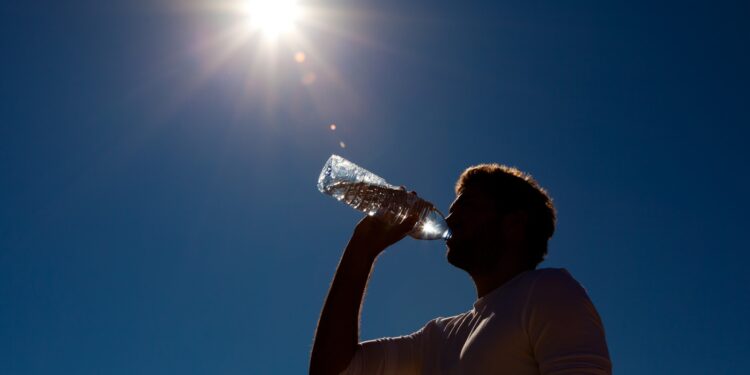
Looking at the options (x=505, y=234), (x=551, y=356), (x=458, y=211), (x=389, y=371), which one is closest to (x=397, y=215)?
(x=458, y=211)

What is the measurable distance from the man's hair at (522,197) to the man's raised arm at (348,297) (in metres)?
0.45

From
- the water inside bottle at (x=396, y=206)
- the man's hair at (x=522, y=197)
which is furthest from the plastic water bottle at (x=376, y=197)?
the man's hair at (x=522, y=197)

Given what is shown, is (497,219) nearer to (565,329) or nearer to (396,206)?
(396,206)

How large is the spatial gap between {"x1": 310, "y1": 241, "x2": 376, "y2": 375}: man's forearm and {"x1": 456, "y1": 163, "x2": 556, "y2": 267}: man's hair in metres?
0.70

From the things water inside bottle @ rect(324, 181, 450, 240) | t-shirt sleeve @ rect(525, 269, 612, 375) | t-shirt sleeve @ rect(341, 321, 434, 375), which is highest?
water inside bottle @ rect(324, 181, 450, 240)

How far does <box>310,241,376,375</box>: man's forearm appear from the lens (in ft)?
8.71

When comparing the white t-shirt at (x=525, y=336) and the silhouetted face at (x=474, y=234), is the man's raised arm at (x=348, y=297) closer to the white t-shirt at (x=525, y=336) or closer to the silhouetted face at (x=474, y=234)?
the white t-shirt at (x=525, y=336)

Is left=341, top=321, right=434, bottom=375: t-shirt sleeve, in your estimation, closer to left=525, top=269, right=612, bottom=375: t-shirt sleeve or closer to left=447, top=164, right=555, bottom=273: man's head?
left=447, top=164, right=555, bottom=273: man's head

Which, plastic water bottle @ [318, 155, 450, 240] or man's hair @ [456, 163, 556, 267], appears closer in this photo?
man's hair @ [456, 163, 556, 267]

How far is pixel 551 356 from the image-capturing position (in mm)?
1945

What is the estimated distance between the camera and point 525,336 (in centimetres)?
212

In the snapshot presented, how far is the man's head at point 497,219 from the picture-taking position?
111 inches

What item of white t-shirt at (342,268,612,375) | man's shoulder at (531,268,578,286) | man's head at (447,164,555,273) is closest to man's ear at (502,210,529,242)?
man's head at (447,164,555,273)

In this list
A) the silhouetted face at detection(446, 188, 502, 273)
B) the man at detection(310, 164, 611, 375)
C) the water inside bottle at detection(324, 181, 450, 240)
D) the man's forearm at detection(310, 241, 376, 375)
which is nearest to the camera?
the man at detection(310, 164, 611, 375)
